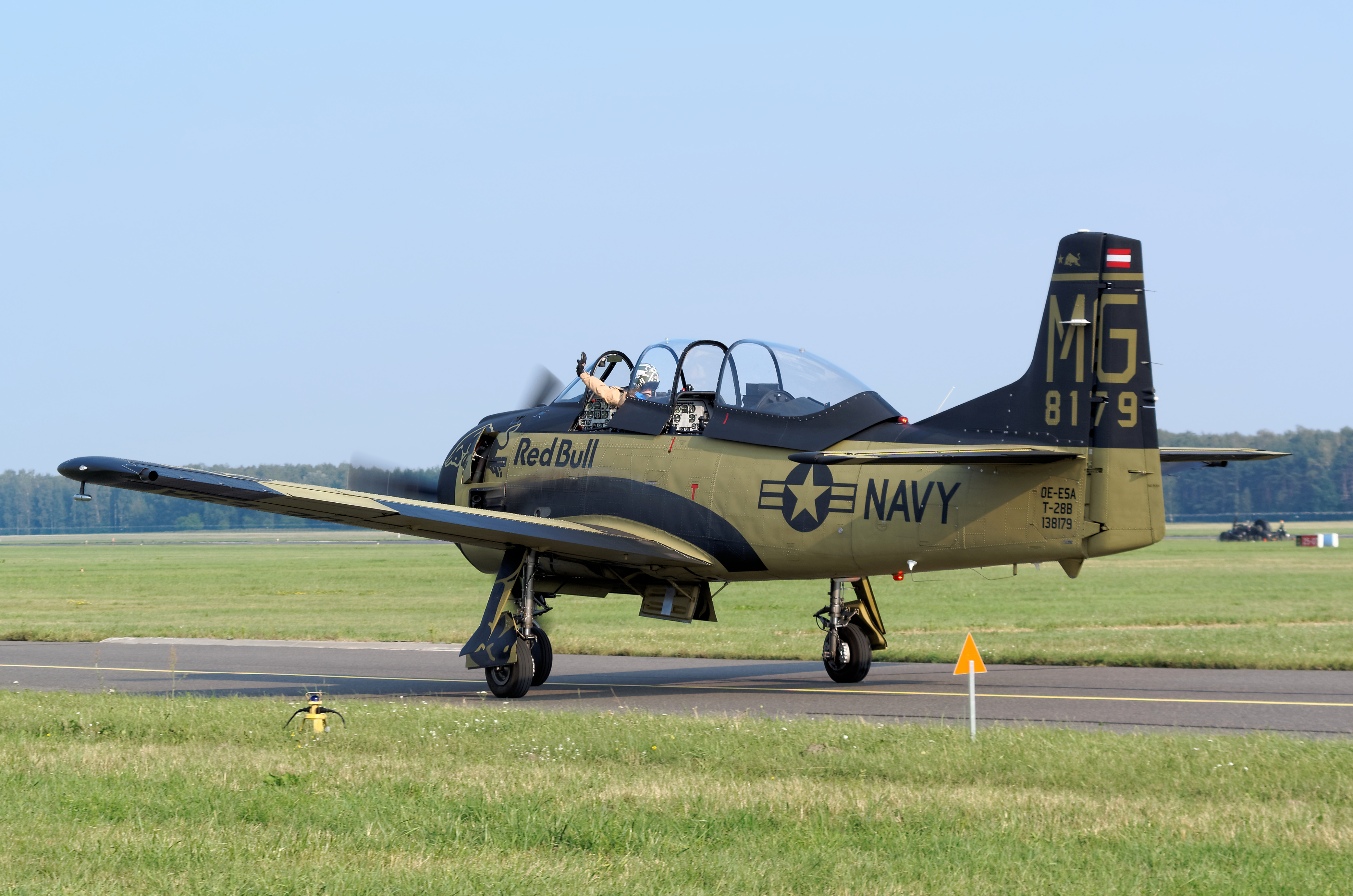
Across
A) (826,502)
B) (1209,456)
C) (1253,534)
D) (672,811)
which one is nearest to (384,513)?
(826,502)

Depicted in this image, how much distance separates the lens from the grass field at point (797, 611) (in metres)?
21.1

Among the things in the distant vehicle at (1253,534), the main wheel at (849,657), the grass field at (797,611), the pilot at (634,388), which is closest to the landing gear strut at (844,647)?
the main wheel at (849,657)

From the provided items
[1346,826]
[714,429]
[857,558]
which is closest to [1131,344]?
[857,558]

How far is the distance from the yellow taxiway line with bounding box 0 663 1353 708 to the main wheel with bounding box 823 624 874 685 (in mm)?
551

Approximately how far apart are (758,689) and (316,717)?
6728 mm

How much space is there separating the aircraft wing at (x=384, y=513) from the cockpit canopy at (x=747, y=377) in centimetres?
199

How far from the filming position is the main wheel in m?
16.9

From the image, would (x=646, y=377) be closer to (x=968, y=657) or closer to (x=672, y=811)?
(x=968, y=657)

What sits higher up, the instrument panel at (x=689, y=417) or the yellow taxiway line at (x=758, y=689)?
the instrument panel at (x=689, y=417)

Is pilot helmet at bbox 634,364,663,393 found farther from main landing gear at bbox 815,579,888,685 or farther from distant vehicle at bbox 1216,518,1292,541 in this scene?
distant vehicle at bbox 1216,518,1292,541

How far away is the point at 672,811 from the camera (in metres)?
8.06

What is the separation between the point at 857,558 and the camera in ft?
48.1

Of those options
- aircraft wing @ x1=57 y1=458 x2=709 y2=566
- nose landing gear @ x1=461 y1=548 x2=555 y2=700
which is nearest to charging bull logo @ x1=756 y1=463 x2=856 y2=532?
aircraft wing @ x1=57 y1=458 x2=709 y2=566

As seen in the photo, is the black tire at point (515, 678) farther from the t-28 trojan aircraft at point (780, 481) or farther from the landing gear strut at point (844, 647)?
the landing gear strut at point (844, 647)
